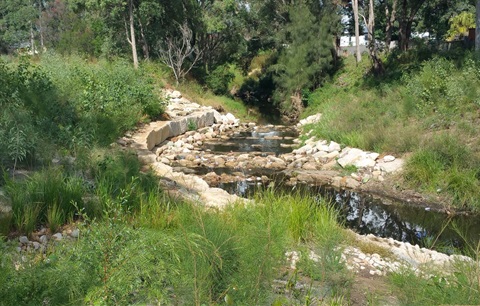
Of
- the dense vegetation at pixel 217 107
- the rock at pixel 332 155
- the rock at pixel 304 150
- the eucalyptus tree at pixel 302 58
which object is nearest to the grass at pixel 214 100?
the dense vegetation at pixel 217 107

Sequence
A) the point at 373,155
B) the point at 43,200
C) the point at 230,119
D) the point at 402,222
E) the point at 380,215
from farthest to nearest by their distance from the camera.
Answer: the point at 230,119
the point at 373,155
the point at 380,215
the point at 402,222
the point at 43,200

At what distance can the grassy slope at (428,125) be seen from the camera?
9.02 metres

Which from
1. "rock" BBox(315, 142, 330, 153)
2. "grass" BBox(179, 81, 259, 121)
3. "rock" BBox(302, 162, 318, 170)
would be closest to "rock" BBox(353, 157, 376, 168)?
"rock" BBox(302, 162, 318, 170)

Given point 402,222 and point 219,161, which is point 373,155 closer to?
point 402,222

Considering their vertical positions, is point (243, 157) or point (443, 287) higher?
point (443, 287)

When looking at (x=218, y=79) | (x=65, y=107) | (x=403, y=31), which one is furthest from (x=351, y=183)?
(x=218, y=79)

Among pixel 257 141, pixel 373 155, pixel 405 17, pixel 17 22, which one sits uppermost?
pixel 17 22

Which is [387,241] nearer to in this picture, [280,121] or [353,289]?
[353,289]

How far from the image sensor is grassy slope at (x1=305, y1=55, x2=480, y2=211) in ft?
29.6

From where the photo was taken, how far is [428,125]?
11.3 metres

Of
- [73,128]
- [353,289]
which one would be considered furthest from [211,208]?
[73,128]

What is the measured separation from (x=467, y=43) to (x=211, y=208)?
1755 centimetres

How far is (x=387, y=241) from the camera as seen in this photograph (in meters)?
6.49

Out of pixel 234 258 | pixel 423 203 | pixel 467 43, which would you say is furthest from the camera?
pixel 467 43
